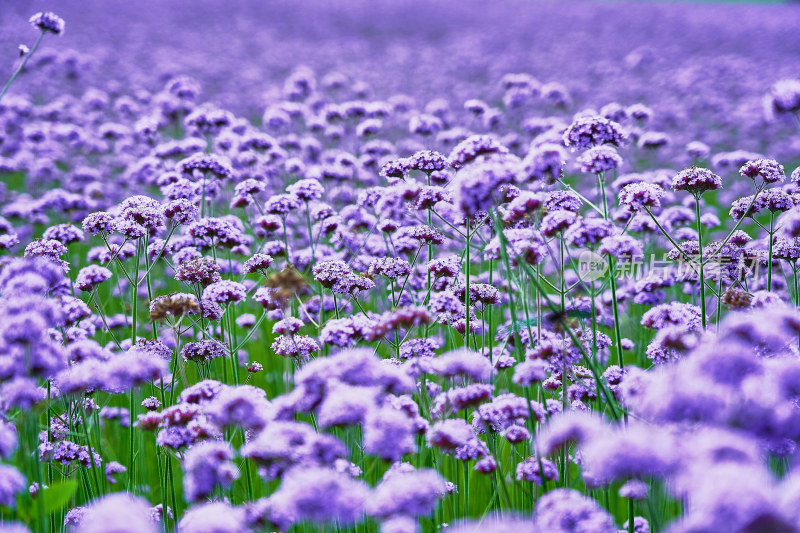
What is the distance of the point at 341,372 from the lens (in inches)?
101

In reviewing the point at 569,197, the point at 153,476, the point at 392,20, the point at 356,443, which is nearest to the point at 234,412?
the point at 356,443

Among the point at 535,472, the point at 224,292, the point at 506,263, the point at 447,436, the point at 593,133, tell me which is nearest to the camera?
the point at 447,436

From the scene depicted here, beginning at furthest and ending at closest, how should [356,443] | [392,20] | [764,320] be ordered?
[392,20] < [356,443] < [764,320]

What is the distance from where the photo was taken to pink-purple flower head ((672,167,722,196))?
4.55 metres

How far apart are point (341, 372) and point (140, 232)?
2.71 meters

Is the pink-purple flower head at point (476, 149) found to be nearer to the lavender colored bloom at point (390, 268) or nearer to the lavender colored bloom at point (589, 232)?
the lavender colored bloom at point (589, 232)

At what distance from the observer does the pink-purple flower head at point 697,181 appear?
455cm

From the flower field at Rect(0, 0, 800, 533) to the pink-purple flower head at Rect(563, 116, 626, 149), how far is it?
16mm

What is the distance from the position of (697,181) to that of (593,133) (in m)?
0.76

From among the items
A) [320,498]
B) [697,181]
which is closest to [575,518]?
[320,498]

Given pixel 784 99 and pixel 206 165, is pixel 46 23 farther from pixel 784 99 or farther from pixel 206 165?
pixel 784 99

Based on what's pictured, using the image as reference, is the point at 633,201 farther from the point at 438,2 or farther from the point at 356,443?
the point at 438,2

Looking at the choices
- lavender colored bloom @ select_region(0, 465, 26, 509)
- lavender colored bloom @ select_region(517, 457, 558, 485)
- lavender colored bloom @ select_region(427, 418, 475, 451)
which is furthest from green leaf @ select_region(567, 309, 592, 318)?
lavender colored bloom @ select_region(0, 465, 26, 509)

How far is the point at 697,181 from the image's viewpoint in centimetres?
457
